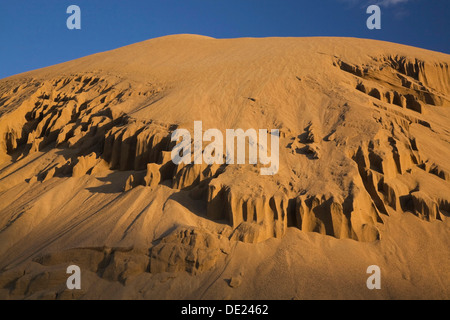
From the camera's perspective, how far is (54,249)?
767 cm

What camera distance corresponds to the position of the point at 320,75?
43.3 feet

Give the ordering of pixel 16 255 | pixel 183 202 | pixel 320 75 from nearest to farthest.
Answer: pixel 16 255, pixel 183 202, pixel 320 75

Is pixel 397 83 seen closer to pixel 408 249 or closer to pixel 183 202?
pixel 408 249

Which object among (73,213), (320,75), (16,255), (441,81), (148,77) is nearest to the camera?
(16,255)

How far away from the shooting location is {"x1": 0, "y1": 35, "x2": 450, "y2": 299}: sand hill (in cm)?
683

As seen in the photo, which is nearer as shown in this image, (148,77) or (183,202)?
(183,202)

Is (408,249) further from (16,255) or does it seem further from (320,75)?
(16,255)

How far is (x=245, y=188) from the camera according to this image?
8.16m

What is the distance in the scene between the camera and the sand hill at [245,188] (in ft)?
22.4
